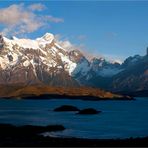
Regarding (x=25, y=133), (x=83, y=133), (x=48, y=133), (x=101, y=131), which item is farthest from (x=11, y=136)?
(x=101, y=131)

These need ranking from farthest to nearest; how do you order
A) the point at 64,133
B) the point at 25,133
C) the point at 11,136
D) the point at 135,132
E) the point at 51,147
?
the point at 135,132 → the point at 64,133 → the point at 25,133 → the point at 11,136 → the point at 51,147

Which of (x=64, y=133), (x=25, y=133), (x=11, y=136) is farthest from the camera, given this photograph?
(x=64, y=133)

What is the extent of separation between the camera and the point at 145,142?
8650 cm

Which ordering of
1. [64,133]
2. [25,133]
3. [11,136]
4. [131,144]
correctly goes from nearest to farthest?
[131,144], [11,136], [25,133], [64,133]

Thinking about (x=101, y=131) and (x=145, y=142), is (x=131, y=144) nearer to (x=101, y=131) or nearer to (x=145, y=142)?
(x=145, y=142)

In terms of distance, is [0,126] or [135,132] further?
[135,132]

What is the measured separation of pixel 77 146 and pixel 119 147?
279 inches

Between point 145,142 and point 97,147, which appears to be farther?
point 145,142

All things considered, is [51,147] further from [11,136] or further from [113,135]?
[113,135]

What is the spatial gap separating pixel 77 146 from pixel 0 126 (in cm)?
4496

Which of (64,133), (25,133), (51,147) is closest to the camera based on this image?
(51,147)

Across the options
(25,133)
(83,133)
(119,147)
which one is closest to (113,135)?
(83,133)

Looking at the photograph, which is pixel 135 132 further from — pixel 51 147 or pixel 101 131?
pixel 51 147

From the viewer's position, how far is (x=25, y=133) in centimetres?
A: 11244
